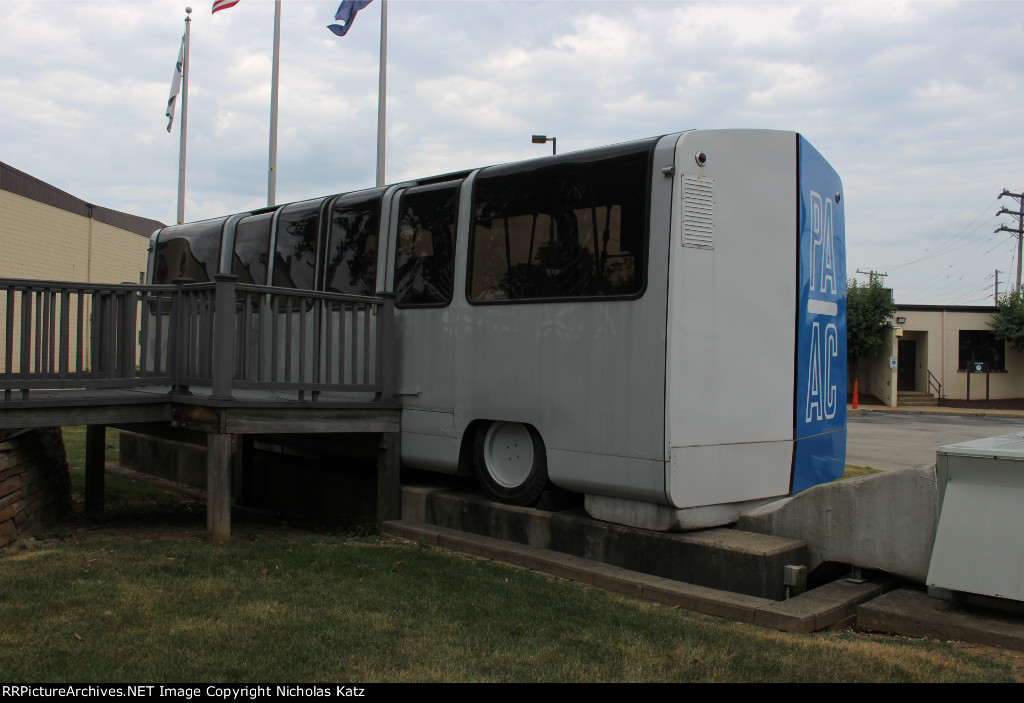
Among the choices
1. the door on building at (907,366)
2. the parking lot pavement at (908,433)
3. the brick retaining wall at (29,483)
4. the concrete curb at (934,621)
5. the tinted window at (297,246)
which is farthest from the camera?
the door on building at (907,366)

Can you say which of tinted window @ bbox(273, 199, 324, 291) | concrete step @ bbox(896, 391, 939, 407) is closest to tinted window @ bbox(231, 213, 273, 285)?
tinted window @ bbox(273, 199, 324, 291)

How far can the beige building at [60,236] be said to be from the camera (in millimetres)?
19312

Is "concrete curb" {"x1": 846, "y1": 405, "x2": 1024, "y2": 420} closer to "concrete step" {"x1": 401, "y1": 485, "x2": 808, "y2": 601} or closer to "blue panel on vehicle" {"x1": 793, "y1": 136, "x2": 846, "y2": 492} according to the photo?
"blue panel on vehicle" {"x1": 793, "y1": 136, "x2": 846, "y2": 492}

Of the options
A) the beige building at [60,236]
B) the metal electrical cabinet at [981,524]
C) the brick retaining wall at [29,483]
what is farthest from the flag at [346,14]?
the metal electrical cabinet at [981,524]

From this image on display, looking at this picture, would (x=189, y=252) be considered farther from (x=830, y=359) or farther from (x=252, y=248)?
(x=830, y=359)

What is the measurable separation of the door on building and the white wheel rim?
3430 centimetres

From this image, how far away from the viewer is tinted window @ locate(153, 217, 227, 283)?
35.6 feet

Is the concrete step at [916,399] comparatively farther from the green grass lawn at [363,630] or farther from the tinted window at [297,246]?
the green grass lawn at [363,630]

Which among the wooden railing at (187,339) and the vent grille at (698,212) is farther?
the wooden railing at (187,339)

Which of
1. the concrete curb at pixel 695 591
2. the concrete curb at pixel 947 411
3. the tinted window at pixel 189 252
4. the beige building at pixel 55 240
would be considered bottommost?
the concrete curb at pixel 947 411

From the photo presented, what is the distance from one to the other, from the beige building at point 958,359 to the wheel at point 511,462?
31.5 m

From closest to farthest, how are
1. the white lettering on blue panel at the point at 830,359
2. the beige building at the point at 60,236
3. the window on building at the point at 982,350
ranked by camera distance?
1. the white lettering on blue panel at the point at 830,359
2. the beige building at the point at 60,236
3. the window on building at the point at 982,350

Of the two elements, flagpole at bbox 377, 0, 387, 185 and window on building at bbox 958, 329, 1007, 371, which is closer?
flagpole at bbox 377, 0, 387, 185
